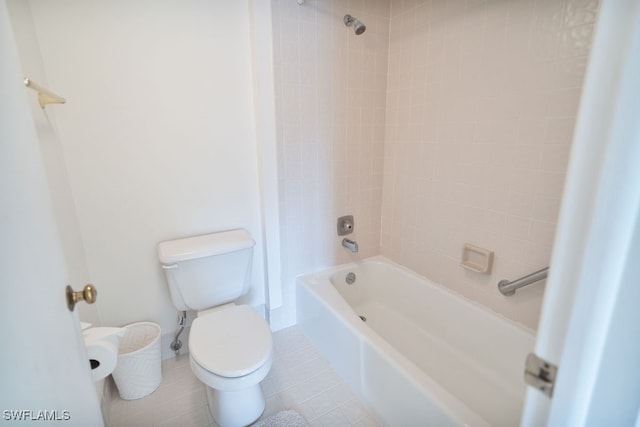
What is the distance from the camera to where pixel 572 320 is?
42 cm

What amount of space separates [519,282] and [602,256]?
118 cm

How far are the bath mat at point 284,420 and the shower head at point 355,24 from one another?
200 centimetres

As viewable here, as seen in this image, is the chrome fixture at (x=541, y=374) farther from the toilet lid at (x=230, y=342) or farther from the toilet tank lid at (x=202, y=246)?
the toilet tank lid at (x=202, y=246)

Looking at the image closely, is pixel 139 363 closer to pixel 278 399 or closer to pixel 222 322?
pixel 222 322

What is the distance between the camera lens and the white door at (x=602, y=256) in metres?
0.34

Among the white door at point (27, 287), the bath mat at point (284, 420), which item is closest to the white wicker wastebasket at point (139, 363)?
the bath mat at point (284, 420)

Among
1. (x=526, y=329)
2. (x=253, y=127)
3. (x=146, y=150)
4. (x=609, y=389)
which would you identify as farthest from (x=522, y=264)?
(x=146, y=150)

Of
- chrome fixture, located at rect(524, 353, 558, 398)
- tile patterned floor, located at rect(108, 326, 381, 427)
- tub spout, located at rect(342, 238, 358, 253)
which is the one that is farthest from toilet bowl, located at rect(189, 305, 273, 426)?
chrome fixture, located at rect(524, 353, 558, 398)

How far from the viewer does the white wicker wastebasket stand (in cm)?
143

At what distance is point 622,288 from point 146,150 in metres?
1.77

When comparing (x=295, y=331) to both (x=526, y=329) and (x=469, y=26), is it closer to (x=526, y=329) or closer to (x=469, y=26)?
(x=526, y=329)

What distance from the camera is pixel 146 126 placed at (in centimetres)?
149

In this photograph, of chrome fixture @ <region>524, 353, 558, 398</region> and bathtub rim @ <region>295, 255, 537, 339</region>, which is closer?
chrome fixture @ <region>524, 353, 558, 398</region>

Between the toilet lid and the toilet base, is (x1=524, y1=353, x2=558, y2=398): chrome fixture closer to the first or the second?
the toilet lid
